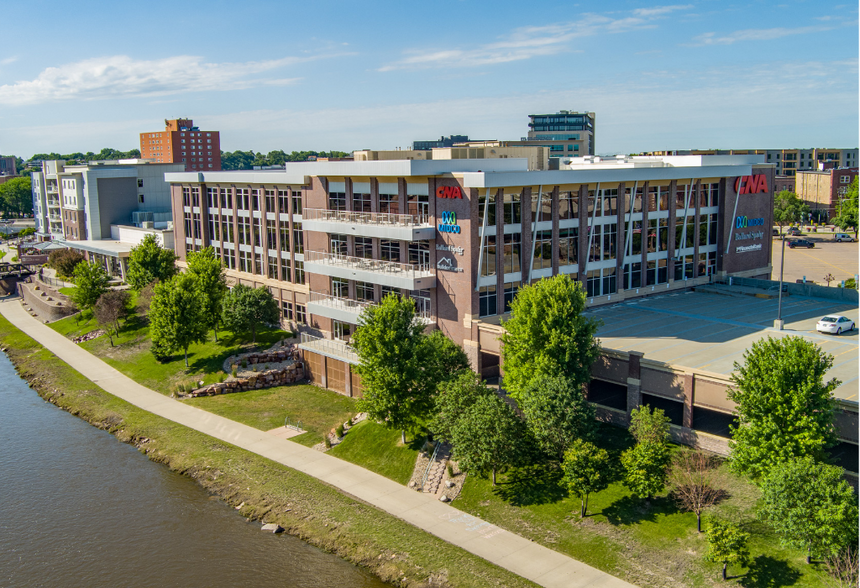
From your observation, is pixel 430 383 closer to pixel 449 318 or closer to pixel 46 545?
pixel 449 318

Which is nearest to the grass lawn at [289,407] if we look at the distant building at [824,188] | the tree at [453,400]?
the tree at [453,400]

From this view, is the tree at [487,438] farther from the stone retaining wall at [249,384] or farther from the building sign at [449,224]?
the stone retaining wall at [249,384]

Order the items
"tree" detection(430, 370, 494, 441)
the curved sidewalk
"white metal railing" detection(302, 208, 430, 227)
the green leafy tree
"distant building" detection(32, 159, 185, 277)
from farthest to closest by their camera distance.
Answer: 1. "distant building" detection(32, 159, 185, 277)
2. the green leafy tree
3. "white metal railing" detection(302, 208, 430, 227)
4. "tree" detection(430, 370, 494, 441)
5. the curved sidewalk

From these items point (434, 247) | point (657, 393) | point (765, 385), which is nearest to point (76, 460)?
point (434, 247)

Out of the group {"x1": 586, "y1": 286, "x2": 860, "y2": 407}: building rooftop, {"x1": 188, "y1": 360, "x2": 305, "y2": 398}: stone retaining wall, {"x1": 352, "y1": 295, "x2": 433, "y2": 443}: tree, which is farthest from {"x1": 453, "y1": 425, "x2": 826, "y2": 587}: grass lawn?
{"x1": 188, "y1": 360, "x2": 305, "y2": 398}: stone retaining wall

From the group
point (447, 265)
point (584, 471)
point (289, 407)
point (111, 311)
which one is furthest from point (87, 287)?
point (584, 471)

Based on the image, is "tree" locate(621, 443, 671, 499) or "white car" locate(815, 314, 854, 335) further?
"white car" locate(815, 314, 854, 335)

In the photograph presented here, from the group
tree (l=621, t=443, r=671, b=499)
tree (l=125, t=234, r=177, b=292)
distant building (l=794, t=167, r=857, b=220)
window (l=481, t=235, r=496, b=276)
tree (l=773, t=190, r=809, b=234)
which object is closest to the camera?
tree (l=621, t=443, r=671, b=499)

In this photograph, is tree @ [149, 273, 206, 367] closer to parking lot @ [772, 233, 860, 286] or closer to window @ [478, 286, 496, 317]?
window @ [478, 286, 496, 317]
